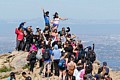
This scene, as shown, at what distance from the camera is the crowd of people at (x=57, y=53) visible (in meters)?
30.5

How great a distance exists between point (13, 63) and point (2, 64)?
52.5 inches

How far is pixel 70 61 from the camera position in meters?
30.8

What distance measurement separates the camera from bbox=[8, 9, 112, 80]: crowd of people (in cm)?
3045

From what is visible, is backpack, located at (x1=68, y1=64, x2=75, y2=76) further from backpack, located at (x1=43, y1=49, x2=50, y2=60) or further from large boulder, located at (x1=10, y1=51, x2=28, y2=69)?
large boulder, located at (x1=10, y1=51, x2=28, y2=69)

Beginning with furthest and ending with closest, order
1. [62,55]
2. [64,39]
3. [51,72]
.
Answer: [64,39], [51,72], [62,55]

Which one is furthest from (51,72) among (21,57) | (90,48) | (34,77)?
(21,57)

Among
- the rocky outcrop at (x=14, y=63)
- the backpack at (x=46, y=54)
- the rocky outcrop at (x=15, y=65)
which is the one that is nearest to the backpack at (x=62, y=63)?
the backpack at (x=46, y=54)

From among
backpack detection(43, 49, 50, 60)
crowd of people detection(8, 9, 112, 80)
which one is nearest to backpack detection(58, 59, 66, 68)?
crowd of people detection(8, 9, 112, 80)

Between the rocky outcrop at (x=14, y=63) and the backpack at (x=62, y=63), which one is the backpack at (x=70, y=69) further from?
the rocky outcrop at (x=14, y=63)

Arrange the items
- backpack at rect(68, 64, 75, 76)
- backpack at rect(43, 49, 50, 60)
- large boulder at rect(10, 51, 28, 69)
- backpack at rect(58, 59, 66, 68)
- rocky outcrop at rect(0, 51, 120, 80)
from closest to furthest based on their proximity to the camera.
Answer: backpack at rect(68, 64, 75, 76)
backpack at rect(58, 59, 66, 68)
backpack at rect(43, 49, 50, 60)
rocky outcrop at rect(0, 51, 120, 80)
large boulder at rect(10, 51, 28, 69)

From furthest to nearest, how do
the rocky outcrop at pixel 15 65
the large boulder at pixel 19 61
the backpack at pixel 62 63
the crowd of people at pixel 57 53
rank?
the large boulder at pixel 19 61 → the rocky outcrop at pixel 15 65 → the backpack at pixel 62 63 → the crowd of people at pixel 57 53

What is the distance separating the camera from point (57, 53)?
33094 millimetres

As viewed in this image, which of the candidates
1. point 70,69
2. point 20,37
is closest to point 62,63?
point 70,69

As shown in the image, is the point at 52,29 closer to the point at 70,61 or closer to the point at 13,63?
the point at 13,63
